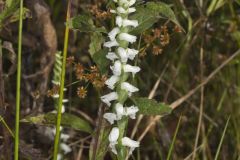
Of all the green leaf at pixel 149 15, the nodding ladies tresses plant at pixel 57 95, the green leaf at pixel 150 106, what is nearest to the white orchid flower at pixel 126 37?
the green leaf at pixel 149 15

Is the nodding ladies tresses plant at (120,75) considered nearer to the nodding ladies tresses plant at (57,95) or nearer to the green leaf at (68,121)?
the green leaf at (68,121)

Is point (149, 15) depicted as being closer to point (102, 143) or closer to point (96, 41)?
point (96, 41)

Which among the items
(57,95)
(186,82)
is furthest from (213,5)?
(57,95)

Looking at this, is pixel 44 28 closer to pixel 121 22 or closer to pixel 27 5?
pixel 27 5

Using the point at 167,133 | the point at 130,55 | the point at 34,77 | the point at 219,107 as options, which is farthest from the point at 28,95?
the point at 130,55

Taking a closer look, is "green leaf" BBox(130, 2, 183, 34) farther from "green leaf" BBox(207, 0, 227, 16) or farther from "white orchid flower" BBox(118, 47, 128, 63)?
"green leaf" BBox(207, 0, 227, 16)

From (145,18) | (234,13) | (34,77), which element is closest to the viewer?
(145,18)

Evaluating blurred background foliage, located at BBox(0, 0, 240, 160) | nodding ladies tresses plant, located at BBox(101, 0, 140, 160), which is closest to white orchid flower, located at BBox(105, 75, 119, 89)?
nodding ladies tresses plant, located at BBox(101, 0, 140, 160)
